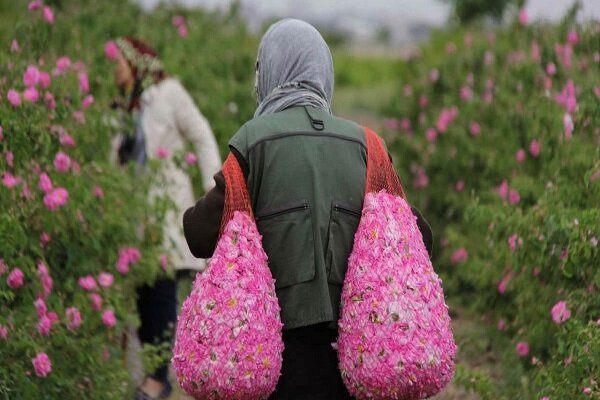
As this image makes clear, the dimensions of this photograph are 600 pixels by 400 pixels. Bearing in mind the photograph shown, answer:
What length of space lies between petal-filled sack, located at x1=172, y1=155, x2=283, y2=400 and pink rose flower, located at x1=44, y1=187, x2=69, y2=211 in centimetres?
139

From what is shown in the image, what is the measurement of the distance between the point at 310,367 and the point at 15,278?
1.35m

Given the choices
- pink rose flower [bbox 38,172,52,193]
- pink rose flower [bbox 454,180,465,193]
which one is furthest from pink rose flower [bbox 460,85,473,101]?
pink rose flower [bbox 38,172,52,193]

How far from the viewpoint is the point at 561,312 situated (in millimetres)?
3631

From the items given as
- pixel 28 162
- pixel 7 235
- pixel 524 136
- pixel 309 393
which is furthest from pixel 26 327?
pixel 524 136

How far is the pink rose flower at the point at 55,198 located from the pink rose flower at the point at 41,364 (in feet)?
1.82

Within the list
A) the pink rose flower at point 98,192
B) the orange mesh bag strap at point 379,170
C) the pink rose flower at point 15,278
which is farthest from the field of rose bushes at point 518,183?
the pink rose flower at point 15,278

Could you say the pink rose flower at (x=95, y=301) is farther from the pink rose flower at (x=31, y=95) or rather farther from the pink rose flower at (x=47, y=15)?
the pink rose flower at (x=47, y=15)

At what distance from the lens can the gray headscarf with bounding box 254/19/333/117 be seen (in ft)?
9.27

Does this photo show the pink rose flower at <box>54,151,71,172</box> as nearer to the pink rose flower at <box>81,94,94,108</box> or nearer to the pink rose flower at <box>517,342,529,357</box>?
the pink rose flower at <box>81,94,94,108</box>

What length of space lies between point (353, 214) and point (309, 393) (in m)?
0.47

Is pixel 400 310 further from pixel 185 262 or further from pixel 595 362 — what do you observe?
pixel 185 262

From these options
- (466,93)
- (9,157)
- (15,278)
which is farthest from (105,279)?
(466,93)

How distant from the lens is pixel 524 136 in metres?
5.69

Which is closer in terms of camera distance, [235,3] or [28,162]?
[28,162]
